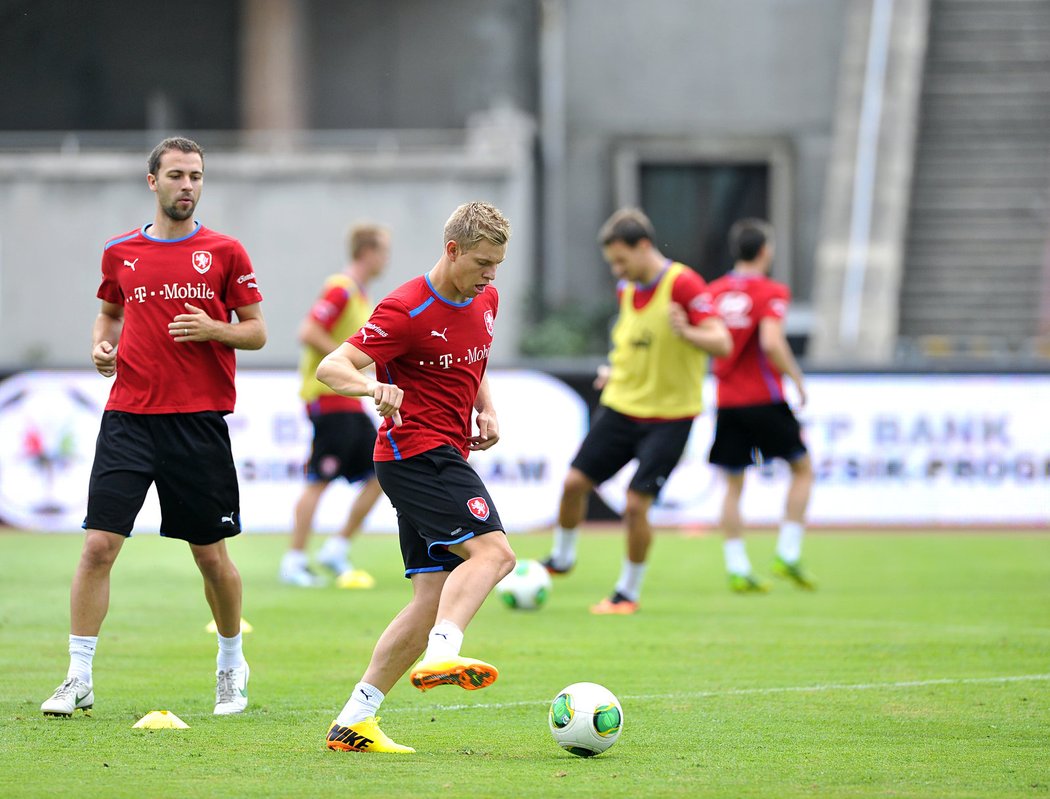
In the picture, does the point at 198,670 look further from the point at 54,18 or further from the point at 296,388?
the point at 54,18

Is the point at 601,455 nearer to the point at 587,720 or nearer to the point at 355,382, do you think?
the point at 587,720

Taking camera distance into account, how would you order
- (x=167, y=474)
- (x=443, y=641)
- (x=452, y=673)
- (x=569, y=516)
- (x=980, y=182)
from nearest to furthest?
(x=452, y=673), (x=443, y=641), (x=167, y=474), (x=569, y=516), (x=980, y=182)

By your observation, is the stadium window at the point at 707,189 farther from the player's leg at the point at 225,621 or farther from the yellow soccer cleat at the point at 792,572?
the player's leg at the point at 225,621

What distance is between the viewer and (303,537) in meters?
11.7

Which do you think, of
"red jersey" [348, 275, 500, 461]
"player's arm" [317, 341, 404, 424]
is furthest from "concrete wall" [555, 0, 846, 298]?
"player's arm" [317, 341, 404, 424]

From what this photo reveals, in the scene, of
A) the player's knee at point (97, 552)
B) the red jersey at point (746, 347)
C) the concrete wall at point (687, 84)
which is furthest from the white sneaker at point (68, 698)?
the concrete wall at point (687, 84)

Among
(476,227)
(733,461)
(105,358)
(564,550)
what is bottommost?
(564,550)

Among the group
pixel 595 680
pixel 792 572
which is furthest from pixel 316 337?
pixel 595 680

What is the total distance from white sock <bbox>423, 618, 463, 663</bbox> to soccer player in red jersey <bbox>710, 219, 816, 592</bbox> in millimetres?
6163

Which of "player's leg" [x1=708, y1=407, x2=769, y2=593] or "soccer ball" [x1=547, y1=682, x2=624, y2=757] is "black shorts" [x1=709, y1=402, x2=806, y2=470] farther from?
"soccer ball" [x1=547, y1=682, x2=624, y2=757]

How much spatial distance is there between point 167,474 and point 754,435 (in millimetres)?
5937

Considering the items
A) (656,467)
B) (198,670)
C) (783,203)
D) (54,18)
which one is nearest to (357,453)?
(656,467)

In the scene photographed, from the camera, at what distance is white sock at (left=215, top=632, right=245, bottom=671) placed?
6.59 m

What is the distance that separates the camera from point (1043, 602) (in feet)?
35.1
